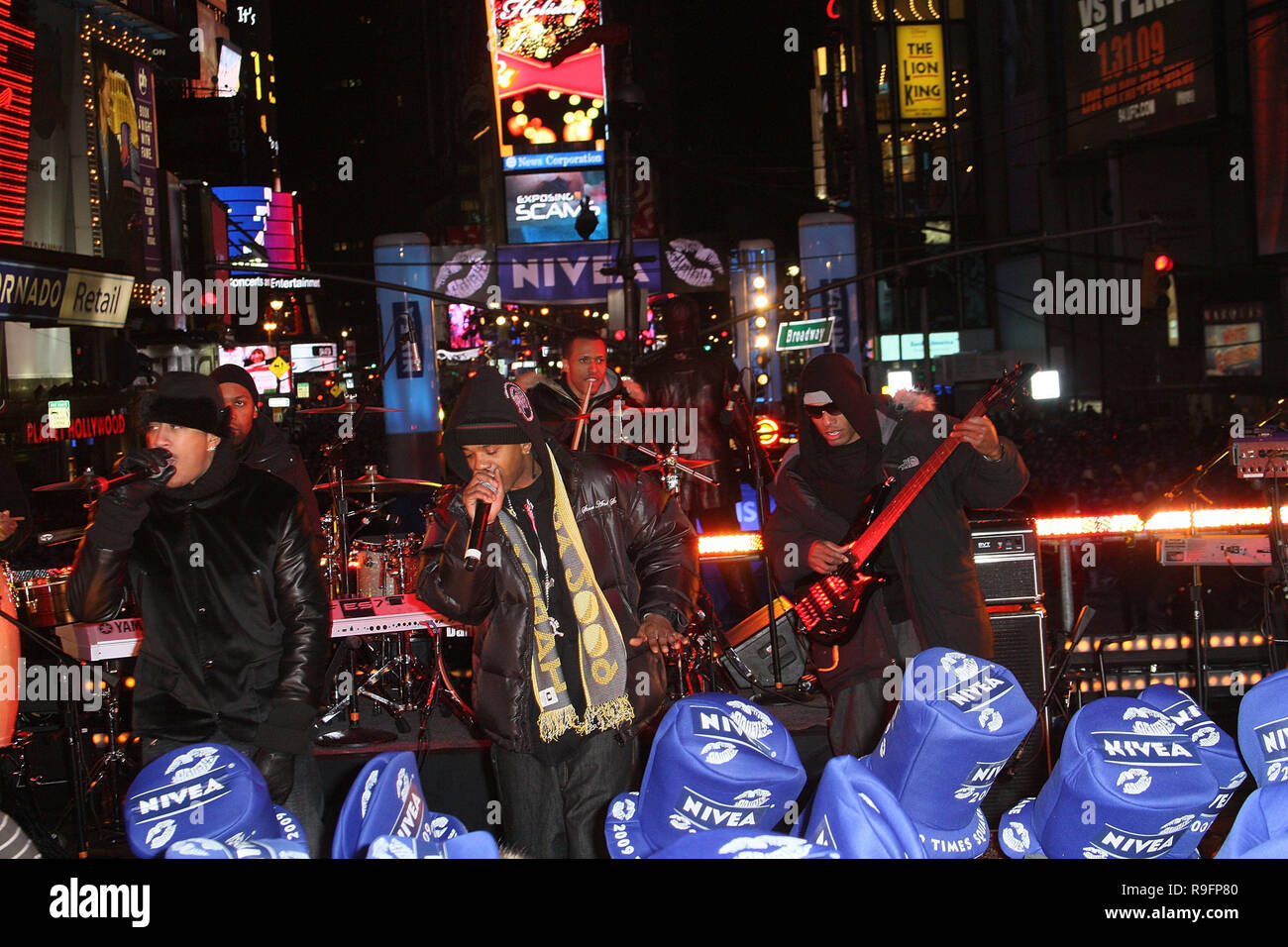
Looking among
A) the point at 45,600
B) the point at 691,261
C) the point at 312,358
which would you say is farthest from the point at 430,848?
the point at 312,358

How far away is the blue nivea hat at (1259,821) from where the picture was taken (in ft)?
5.32

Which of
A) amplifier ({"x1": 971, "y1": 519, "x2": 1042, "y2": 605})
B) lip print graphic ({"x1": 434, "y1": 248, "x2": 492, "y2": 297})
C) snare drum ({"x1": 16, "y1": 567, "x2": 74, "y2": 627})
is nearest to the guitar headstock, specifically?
amplifier ({"x1": 971, "y1": 519, "x2": 1042, "y2": 605})

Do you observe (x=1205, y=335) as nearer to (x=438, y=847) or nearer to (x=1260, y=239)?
(x=1260, y=239)

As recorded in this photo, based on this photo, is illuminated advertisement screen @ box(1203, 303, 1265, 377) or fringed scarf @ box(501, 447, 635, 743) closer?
fringed scarf @ box(501, 447, 635, 743)

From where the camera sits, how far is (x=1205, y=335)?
97.4ft

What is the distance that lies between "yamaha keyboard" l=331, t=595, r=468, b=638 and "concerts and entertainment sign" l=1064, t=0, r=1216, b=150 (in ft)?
77.6

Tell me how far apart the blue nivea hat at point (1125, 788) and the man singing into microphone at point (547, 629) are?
2.06 metres

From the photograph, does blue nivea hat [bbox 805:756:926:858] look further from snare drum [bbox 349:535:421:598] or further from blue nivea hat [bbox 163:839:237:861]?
snare drum [bbox 349:535:421:598]

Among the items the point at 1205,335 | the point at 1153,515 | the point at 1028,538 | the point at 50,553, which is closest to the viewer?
the point at 1028,538

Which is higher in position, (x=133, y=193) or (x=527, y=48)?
(x=527, y=48)

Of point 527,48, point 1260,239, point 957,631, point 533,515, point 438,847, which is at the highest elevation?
point 527,48

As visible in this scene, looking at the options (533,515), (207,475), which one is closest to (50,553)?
(207,475)

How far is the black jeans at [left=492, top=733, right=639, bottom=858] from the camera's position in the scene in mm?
3758

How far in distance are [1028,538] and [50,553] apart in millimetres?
7213
